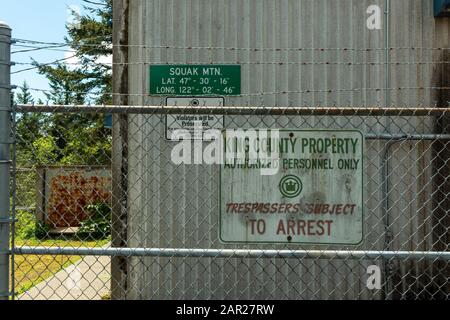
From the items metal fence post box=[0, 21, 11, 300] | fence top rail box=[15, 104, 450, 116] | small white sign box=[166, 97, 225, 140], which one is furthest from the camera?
small white sign box=[166, 97, 225, 140]

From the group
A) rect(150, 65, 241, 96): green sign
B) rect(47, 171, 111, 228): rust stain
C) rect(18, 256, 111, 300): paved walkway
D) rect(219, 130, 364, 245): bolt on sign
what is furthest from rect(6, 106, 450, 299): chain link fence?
rect(47, 171, 111, 228): rust stain

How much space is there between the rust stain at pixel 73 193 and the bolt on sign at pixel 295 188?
39.4 ft

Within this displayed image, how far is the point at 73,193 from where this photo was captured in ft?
49.0

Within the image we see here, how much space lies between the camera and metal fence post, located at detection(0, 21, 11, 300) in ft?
8.72

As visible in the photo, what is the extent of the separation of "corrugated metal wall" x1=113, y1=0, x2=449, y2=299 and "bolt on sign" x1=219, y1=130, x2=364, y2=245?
90.4 inches

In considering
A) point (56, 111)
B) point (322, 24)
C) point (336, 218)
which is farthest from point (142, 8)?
point (336, 218)

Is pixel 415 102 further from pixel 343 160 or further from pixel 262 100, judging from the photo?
pixel 343 160

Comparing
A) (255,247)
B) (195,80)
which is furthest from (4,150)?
(255,247)

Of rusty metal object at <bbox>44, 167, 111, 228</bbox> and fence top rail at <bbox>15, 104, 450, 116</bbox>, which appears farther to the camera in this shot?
rusty metal object at <bbox>44, 167, 111, 228</bbox>

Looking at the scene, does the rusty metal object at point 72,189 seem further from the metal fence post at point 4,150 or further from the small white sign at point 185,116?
the metal fence post at point 4,150

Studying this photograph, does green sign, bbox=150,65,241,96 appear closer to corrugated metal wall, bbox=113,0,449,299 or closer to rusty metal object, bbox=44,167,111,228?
corrugated metal wall, bbox=113,0,449,299

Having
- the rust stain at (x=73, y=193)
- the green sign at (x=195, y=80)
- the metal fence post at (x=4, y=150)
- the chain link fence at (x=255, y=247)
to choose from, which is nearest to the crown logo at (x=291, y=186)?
the metal fence post at (x=4, y=150)

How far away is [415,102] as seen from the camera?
17.6 ft
